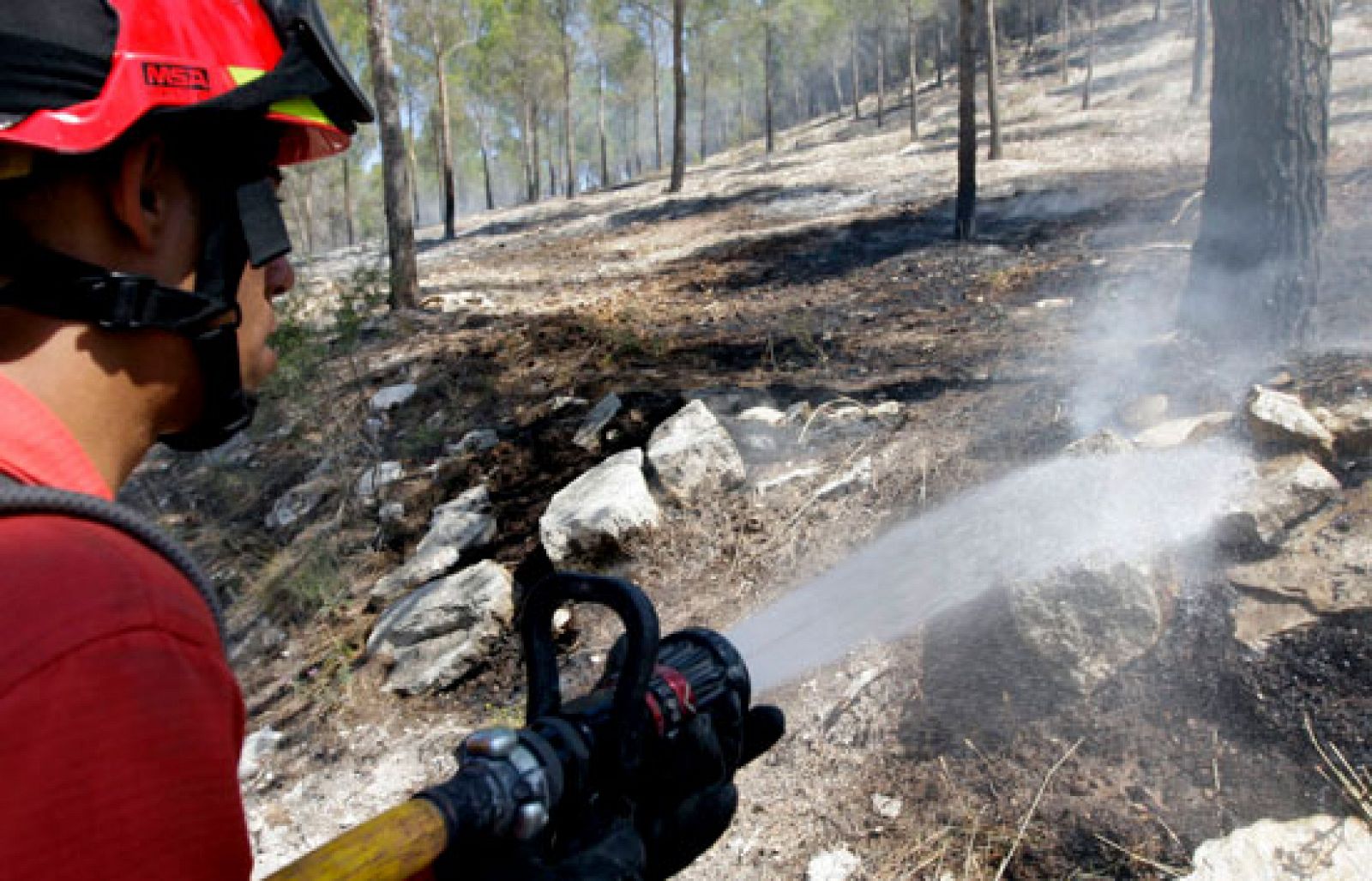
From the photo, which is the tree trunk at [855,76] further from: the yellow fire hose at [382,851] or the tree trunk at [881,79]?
the yellow fire hose at [382,851]

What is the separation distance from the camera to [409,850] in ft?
3.22

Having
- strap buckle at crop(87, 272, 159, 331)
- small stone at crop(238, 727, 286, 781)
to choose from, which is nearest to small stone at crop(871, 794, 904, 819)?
strap buckle at crop(87, 272, 159, 331)

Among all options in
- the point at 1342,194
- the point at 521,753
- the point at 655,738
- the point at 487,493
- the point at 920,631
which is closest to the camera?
the point at 521,753

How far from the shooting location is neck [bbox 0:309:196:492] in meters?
0.97

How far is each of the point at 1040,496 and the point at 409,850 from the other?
3.22 meters

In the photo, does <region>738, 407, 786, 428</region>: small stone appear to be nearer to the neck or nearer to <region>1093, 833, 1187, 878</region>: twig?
<region>1093, 833, 1187, 878</region>: twig

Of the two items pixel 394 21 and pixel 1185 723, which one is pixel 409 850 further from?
pixel 394 21

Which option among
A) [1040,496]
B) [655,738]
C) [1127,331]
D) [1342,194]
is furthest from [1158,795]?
[1342,194]

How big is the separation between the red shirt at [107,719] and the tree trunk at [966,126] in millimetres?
11006

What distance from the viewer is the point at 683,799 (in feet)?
4.54

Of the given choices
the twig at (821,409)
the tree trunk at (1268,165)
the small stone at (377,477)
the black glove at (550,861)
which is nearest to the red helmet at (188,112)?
the black glove at (550,861)

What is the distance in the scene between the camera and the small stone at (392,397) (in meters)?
7.52

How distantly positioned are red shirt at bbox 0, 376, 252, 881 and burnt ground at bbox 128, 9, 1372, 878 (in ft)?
7.96

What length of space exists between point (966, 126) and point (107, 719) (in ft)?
37.6
